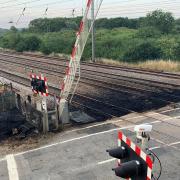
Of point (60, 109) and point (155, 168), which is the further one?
point (60, 109)

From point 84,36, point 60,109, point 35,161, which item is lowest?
point 35,161

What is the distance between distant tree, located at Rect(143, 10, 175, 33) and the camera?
60250 millimetres

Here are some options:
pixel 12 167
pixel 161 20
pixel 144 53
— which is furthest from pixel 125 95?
pixel 161 20

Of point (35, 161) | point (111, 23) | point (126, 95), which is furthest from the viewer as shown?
point (111, 23)

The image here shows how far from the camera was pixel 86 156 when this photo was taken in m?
9.05

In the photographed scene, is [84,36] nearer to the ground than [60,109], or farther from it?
farther from it

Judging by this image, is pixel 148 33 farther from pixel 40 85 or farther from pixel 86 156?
pixel 86 156

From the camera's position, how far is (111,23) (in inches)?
3676

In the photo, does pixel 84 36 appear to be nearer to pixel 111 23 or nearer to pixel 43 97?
pixel 43 97

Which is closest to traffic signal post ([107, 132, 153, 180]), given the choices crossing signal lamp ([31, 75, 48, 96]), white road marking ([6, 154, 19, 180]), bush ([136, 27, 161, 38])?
white road marking ([6, 154, 19, 180])

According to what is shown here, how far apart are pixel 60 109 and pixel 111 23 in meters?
84.5

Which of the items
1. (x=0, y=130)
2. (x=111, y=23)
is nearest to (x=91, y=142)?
(x=0, y=130)

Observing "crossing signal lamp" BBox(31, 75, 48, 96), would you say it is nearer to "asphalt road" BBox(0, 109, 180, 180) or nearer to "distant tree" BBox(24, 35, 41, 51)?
"asphalt road" BBox(0, 109, 180, 180)

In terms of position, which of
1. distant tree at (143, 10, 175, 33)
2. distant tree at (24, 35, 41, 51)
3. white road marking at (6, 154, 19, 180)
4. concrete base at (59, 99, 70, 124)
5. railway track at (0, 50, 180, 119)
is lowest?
white road marking at (6, 154, 19, 180)
